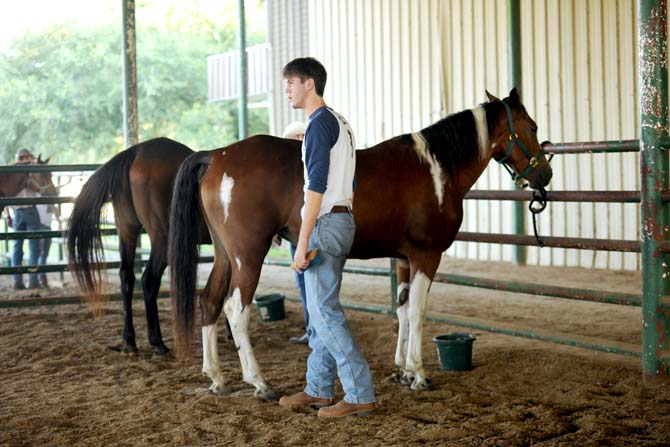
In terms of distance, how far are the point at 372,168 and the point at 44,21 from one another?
21137mm

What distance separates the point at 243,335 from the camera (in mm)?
4371

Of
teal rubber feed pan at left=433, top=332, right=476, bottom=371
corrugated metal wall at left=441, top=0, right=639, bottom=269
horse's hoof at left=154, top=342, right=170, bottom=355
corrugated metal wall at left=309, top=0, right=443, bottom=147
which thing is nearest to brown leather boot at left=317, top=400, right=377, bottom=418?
teal rubber feed pan at left=433, top=332, right=476, bottom=371

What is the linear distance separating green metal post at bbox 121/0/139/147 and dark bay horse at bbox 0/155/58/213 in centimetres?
169

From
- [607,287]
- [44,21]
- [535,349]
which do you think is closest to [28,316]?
[535,349]

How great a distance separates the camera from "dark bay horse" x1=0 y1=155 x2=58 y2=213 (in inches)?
387

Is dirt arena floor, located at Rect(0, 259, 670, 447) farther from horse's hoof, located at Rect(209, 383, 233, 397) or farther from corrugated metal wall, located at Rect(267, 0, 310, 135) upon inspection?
corrugated metal wall, located at Rect(267, 0, 310, 135)

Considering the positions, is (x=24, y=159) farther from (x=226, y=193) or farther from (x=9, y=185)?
(x=226, y=193)

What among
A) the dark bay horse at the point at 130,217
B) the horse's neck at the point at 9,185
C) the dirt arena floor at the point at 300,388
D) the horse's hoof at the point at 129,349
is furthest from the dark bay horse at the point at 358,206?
the horse's neck at the point at 9,185

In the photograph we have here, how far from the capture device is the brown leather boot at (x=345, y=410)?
12.6 feet

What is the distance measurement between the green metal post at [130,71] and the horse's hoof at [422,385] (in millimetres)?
5346

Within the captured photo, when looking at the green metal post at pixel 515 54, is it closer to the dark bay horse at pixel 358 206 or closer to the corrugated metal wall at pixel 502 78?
the corrugated metal wall at pixel 502 78

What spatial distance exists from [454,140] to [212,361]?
81.1 inches

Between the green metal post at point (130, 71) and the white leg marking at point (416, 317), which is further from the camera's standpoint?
the green metal post at point (130, 71)

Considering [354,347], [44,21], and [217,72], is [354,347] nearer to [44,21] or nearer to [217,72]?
[217,72]
